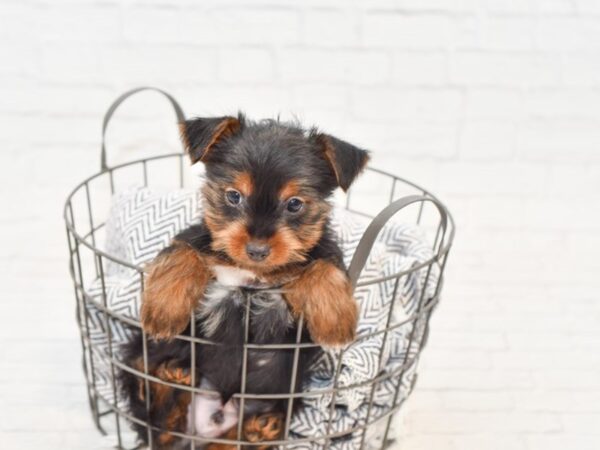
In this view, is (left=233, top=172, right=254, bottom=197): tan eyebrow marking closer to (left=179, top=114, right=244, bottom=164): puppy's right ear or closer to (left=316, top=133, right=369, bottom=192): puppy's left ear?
(left=179, top=114, right=244, bottom=164): puppy's right ear

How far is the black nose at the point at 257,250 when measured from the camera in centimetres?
217

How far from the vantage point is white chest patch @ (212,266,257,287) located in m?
2.37

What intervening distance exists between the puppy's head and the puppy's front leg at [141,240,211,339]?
0.41ft

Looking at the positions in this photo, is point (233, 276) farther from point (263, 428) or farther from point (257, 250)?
point (263, 428)

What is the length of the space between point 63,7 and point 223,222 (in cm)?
186

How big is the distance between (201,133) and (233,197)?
0.21 metres

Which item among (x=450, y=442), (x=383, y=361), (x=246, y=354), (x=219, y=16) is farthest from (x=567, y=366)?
(x=219, y=16)

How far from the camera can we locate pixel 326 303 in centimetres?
219

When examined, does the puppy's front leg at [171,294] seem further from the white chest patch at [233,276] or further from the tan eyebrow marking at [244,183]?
the tan eyebrow marking at [244,183]

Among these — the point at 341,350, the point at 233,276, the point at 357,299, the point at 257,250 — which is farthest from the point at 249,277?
the point at 357,299

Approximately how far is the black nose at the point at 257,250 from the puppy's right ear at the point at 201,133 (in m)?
0.33

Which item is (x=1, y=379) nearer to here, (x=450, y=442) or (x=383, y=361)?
(x=383, y=361)

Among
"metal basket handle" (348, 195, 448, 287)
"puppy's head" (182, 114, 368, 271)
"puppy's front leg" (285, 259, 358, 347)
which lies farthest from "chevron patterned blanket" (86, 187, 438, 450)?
"puppy's head" (182, 114, 368, 271)

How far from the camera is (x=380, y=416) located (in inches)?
104
